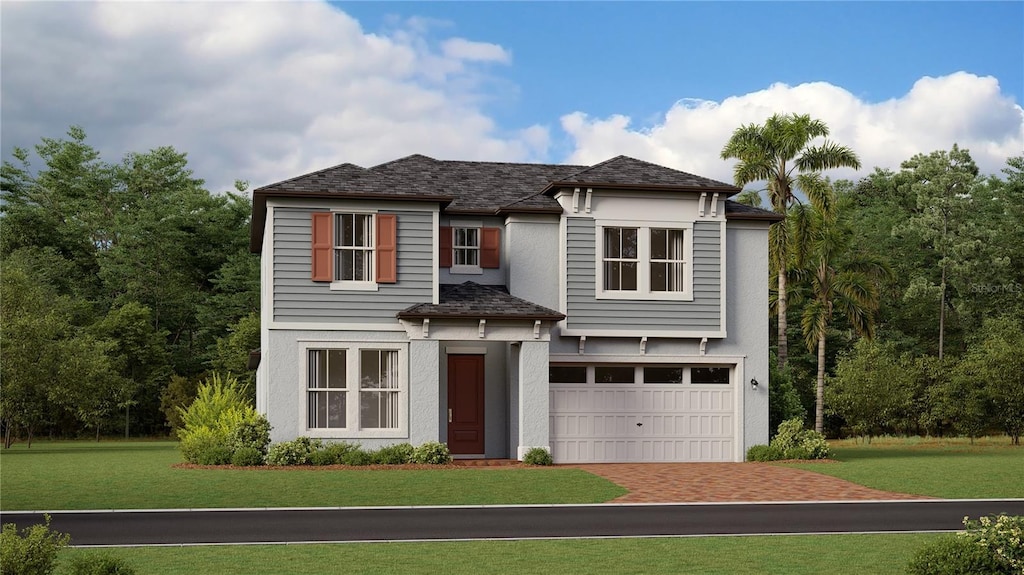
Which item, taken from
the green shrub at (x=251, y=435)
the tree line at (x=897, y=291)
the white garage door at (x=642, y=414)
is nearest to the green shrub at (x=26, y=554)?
the green shrub at (x=251, y=435)

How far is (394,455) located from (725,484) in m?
7.90

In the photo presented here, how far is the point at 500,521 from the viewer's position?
16906 mm

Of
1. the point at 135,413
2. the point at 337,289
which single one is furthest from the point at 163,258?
the point at 337,289

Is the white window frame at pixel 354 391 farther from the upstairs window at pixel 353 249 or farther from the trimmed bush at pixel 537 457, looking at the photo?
the trimmed bush at pixel 537 457

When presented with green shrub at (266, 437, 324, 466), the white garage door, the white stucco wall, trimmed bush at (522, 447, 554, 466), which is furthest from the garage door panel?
green shrub at (266, 437, 324, 466)

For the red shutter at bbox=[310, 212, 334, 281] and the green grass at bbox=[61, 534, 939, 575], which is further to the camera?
the red shutter at bbox=[310, 212, 334, 281]

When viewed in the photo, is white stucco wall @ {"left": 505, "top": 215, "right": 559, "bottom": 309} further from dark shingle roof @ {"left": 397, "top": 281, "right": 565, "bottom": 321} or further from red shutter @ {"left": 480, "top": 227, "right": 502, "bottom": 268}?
red shutter @ {"left": 480, "top": 227, "right": 502, "bottom": 268}

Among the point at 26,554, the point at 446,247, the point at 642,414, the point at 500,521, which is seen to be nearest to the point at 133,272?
the point at 446,247

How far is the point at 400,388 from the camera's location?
2755cm

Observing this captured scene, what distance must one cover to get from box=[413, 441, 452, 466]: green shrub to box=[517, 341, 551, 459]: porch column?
6.45 ft

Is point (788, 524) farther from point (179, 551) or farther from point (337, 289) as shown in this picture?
point (337, 289)

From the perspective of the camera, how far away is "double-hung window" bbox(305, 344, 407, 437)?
27.3 meters

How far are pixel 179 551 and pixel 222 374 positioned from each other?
132 feet

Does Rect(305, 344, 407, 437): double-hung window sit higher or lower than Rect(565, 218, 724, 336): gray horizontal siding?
lower
